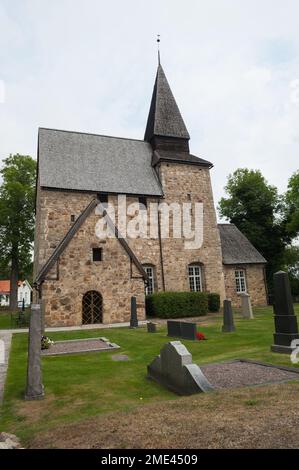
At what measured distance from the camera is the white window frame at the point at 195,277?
2555 cm

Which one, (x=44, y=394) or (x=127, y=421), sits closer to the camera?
(x=127, y=421)

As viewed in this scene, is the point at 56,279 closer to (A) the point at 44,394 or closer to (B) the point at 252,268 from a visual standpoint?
(A) the point at 44,394

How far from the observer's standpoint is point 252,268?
1096 inches

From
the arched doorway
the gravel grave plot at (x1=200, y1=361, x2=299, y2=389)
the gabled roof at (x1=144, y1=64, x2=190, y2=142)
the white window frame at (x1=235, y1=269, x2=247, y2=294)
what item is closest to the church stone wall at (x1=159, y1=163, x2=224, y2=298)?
the white window frame at (x1=235, y1=269, x2=247, y2=294)

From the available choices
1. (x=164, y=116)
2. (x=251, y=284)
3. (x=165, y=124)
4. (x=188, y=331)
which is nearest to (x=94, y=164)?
(x=165, y=124)

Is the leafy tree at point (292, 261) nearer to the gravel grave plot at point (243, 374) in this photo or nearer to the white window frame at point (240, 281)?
the white window frame at point (240, 281)

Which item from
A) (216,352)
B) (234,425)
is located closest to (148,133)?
(216,352)

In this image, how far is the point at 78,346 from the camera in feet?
38.0

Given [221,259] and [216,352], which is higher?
[221,259]

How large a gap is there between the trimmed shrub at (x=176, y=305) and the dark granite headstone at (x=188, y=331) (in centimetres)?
863

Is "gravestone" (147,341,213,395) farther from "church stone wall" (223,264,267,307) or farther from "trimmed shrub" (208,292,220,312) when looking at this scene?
"church stone wall" (223,264,267,307)

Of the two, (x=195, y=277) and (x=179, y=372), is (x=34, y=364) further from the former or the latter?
(x=195, y=277)

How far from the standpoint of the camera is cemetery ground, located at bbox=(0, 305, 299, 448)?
12.0ft
